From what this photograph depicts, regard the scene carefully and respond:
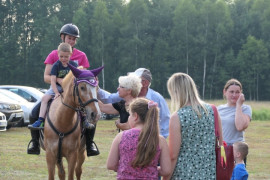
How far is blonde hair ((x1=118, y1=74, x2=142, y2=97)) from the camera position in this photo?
6.28m

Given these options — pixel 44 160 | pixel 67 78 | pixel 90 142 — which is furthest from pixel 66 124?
pixel 44 160

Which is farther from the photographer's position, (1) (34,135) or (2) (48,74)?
(1) (34,135)

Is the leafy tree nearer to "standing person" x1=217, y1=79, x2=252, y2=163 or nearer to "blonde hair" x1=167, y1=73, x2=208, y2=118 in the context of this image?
"standing person" x1=217, y1=79, x2=252, y2=163

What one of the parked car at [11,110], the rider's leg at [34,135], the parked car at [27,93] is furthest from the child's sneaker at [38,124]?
the parked car at [27,93]

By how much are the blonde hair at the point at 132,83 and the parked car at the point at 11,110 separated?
14.8 m

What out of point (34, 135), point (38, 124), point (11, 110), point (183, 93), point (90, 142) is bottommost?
point (11, 110)

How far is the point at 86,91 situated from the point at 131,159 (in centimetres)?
276

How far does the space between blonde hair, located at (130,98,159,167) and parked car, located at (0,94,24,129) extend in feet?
53.2

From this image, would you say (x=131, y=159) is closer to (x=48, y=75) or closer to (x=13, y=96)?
(x=48, y=75)

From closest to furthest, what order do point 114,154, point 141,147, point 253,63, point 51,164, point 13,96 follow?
point 141,147 < point 114,154 < point 51,164 < point 13,96 < point 253,63

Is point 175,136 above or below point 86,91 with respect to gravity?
below

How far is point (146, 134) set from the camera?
479cm

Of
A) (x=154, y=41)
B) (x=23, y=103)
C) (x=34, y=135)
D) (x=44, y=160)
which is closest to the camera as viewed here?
(x=34, y=135)

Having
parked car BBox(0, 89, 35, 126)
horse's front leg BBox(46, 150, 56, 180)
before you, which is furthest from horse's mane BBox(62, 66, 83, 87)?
parked car BBox(0, 89, 35, 126)
